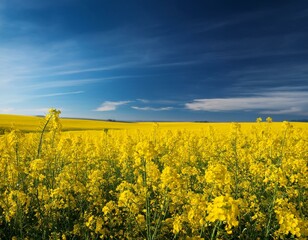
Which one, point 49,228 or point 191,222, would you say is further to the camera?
point 49,228

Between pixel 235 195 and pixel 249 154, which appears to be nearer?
pixel 235 195

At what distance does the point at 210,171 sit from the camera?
3375 millimetres

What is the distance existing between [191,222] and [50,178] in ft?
11.0

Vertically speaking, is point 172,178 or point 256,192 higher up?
point 172,178

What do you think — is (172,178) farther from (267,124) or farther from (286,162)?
(267,124)

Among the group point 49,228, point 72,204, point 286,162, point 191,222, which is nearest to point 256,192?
point 286,162

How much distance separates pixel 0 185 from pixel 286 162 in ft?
17.2

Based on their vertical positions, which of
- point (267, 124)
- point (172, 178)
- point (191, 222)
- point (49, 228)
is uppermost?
point (267, 124)

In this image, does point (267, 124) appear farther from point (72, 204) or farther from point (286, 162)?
point (72, 204)

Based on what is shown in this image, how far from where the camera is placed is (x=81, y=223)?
15.2 feet

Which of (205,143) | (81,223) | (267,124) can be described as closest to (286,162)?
(81,223)

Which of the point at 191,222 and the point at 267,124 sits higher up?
the point at 267,124

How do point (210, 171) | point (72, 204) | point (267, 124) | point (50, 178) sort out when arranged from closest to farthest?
point (210, 171), point (72, 204), point (50, 178), point (267, 124)

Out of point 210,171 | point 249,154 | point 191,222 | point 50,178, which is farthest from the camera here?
point 249,154
